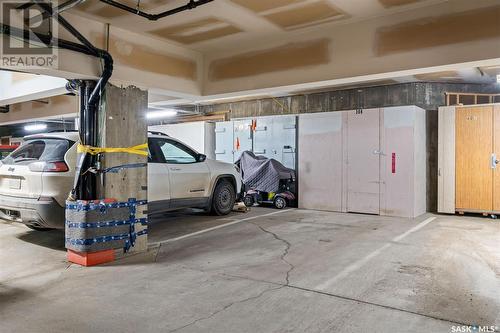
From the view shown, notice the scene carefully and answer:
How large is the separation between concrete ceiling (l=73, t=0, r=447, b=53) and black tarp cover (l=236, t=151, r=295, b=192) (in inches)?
170

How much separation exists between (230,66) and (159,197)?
2507 mm

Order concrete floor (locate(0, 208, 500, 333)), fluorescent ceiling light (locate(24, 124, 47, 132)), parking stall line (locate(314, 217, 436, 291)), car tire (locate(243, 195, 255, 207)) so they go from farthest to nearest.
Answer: fluorescent ceiling light (locate(24, 124, 47, 132)) < car tire (locate(243, 195, 255, 207)) < parking stall line (locate(314, 217, 436, 291)) < concrete floor (locate(0, 208, 500, 333))

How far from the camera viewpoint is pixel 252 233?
6.24 meters

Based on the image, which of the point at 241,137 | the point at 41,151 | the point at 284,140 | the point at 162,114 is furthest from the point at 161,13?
the point at 162,114

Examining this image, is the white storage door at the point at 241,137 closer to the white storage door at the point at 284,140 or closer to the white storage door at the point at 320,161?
the white storage door at the point at 284,140

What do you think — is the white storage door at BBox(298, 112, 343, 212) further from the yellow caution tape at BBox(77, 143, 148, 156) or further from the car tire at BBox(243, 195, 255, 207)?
the yellow caution tape at BBox(77, 143, 148, 156)

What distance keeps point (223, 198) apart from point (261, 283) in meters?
4.37

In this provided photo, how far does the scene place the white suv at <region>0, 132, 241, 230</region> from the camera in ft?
15.7

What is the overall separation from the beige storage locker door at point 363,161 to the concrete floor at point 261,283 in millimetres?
2065

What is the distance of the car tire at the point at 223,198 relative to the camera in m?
7.80

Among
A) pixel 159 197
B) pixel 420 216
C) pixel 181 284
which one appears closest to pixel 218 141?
pixel 159 197

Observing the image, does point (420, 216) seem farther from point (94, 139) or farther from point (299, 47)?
point (94, 139)

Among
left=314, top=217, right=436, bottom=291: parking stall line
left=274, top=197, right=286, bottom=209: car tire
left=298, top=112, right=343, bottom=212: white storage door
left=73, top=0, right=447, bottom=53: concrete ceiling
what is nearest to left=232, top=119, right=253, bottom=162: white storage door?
left=298, top=112, right=343, bottom=212: white storage door

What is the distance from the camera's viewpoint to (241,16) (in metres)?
4.53
